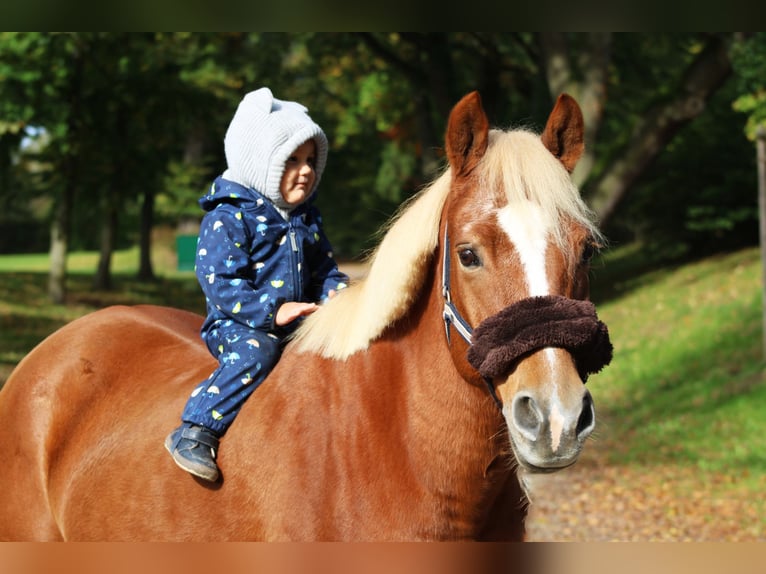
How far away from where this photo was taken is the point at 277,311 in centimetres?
325

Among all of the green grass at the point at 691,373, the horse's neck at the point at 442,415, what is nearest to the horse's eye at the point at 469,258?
the horse's neck at the point at 442,415

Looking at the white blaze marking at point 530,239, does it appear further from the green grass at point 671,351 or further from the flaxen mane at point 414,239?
the green grass at point 671,351

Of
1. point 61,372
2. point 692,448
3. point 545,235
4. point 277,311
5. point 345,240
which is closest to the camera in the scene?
point 545,235

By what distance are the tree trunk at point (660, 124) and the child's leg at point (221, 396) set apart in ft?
43.0

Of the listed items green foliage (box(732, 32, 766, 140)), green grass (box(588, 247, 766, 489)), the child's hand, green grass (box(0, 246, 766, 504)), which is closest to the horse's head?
the child's hand

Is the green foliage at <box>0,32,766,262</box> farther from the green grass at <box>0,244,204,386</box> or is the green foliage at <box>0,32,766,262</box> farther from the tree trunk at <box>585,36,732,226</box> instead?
the green grass at <box>0,244,204,386</box>

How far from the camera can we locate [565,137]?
9.78 feet

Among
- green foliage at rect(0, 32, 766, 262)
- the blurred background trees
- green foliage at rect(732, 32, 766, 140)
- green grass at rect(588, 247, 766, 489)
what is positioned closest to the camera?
green grass at rect(588, 247, 766, 489)

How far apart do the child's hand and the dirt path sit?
4418mm

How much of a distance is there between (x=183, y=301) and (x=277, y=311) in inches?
739

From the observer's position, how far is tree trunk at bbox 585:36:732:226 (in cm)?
1577

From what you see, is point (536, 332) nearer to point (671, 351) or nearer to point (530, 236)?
point (530, 236)

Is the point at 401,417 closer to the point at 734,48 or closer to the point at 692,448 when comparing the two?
the point at 692,448

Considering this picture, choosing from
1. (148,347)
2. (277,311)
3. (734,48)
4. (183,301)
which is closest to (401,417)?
(277,311)
